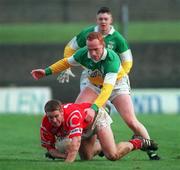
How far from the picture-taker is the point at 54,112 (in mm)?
11516

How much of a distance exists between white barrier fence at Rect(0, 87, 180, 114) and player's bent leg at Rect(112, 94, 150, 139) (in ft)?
46.2

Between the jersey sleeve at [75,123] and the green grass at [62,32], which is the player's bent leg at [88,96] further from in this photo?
the green grass at [62,32]

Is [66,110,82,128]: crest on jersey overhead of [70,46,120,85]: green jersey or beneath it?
beneath

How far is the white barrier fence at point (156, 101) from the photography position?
1072 inches

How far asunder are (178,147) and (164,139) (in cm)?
163

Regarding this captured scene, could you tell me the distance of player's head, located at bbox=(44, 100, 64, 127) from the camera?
11484mm

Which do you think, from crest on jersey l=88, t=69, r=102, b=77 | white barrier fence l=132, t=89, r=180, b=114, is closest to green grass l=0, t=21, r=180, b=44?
white barrier fence l=132, t=89, r=180, b=114

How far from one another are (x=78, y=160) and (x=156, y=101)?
49.3 ft

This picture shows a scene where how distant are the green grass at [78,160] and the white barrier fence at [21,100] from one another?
329 centimetres

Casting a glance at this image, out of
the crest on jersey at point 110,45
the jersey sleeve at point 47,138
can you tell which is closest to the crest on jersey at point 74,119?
the jersey sleeve at point 47,138

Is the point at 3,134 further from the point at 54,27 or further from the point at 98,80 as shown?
the point at 54,27

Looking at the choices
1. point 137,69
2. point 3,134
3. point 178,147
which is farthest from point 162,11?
point 178,147

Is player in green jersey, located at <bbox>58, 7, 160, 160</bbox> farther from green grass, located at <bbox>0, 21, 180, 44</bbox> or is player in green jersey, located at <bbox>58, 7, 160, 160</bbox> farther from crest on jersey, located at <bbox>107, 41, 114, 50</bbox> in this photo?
green grass, located at <bbox>0, 21, 180, 44</bbox>

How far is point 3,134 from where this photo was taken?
17.9m
